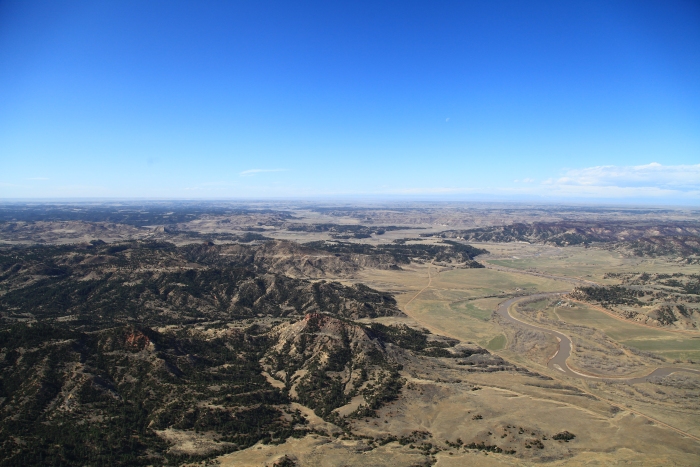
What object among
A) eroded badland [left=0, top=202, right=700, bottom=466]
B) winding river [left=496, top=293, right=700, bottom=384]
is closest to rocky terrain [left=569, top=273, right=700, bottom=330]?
eroded badland [left=0, top=202, right=700, bottom=466]

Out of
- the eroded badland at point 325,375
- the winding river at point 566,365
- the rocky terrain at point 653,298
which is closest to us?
Answer: the eroded badland at point 325,375

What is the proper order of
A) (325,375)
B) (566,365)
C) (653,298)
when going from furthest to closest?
1. (653,298)
2. (566,365)
3. (325,375)

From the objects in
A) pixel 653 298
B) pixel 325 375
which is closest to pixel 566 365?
pixel 325 375

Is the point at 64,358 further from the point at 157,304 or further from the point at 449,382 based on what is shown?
the point at 449,382

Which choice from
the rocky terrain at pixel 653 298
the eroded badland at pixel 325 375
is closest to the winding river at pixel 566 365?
the eroded badland at pixel 325 375

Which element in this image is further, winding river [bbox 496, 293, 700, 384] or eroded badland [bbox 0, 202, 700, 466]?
winding river [bbox 496, 293, 700, 384]

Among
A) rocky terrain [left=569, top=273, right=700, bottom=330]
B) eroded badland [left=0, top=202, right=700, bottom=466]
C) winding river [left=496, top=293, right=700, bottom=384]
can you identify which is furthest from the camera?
rocky terrain [left=569, top=273, right=700, bottom=330]

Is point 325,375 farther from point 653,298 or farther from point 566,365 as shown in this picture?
point 653,298

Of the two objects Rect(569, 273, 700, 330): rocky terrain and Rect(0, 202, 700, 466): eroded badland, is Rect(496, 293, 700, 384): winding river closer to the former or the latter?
Rect(0, 202, 700, 466): eroded badland

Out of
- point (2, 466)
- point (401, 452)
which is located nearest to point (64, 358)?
point (2, 466)

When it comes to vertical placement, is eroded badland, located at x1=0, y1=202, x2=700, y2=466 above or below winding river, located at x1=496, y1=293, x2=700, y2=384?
above

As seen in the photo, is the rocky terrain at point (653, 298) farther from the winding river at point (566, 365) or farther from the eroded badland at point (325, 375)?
the winding river at point (566, 365)
